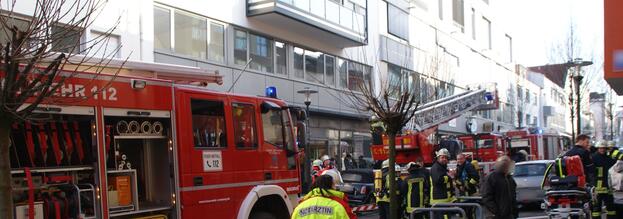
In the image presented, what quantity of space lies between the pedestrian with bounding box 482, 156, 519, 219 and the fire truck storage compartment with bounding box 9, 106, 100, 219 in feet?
16.1

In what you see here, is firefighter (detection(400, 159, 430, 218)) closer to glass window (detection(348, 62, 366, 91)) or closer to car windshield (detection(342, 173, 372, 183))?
car windshield (detection(342, 173, 372, 183))

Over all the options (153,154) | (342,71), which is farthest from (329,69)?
(153,154)

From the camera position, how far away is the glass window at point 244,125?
8328 mm

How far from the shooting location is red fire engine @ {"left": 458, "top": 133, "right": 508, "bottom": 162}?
23422 mm

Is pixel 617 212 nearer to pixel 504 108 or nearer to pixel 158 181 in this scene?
pixel 158 181

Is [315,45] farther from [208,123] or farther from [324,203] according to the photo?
[324,203]

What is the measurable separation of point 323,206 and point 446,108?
15.3 metres

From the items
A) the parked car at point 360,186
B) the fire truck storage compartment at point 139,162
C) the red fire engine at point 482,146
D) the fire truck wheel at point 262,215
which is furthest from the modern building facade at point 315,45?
the fire truck storage compartment at point 139,162

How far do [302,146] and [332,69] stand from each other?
17479mm

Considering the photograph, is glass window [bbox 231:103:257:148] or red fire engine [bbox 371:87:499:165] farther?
red fire engine [bbox 371:87:499:165]

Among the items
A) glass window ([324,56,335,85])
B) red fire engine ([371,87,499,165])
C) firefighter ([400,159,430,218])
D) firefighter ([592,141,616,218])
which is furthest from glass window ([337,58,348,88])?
firefighter ([400,159,430,218])

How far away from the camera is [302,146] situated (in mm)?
9445

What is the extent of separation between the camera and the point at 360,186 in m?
17.2

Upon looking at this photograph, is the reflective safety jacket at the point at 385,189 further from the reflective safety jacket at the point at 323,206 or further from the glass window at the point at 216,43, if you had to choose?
the glass window at the point at 216,43
